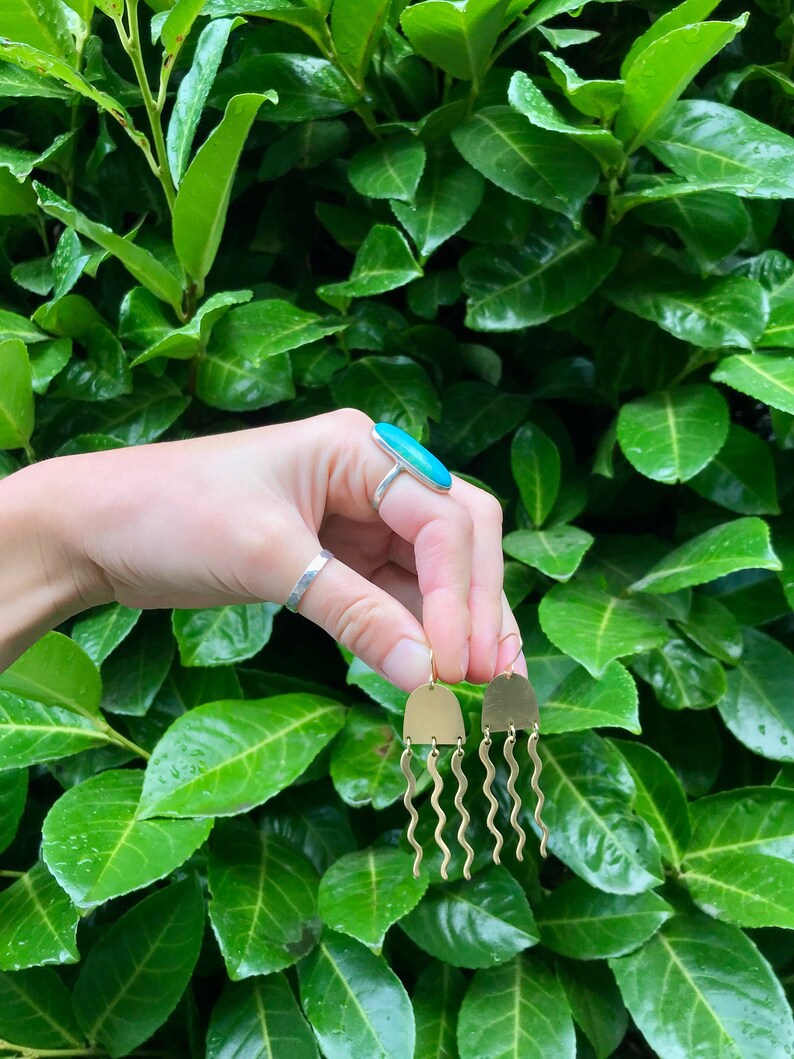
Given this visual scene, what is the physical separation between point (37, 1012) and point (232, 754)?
37 cm

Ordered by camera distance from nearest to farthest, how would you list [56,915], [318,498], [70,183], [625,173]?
[318,498]
[56,915]
[625,173]
[70,183]

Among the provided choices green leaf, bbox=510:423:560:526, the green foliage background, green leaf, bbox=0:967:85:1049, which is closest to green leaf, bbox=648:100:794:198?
the green foliage background

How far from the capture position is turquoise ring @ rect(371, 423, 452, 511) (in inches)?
29.5

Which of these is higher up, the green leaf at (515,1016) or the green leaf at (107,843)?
the green leaf at (107,843)

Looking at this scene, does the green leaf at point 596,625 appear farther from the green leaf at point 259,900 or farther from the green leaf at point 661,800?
the green leaf at point 259,900

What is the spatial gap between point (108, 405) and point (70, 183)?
0.98ft

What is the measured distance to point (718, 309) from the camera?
966mm

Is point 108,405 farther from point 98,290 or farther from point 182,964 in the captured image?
point 182,964

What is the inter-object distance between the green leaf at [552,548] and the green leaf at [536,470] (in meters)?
0.03

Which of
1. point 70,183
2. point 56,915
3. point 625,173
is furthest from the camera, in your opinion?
point 70,183

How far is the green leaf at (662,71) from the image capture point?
820 mm

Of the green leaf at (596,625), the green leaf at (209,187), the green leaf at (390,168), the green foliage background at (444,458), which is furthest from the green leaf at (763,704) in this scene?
the green leaf at (209,187)

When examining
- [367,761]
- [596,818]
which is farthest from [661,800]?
[367,761]

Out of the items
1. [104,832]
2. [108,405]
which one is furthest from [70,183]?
[104,832]
